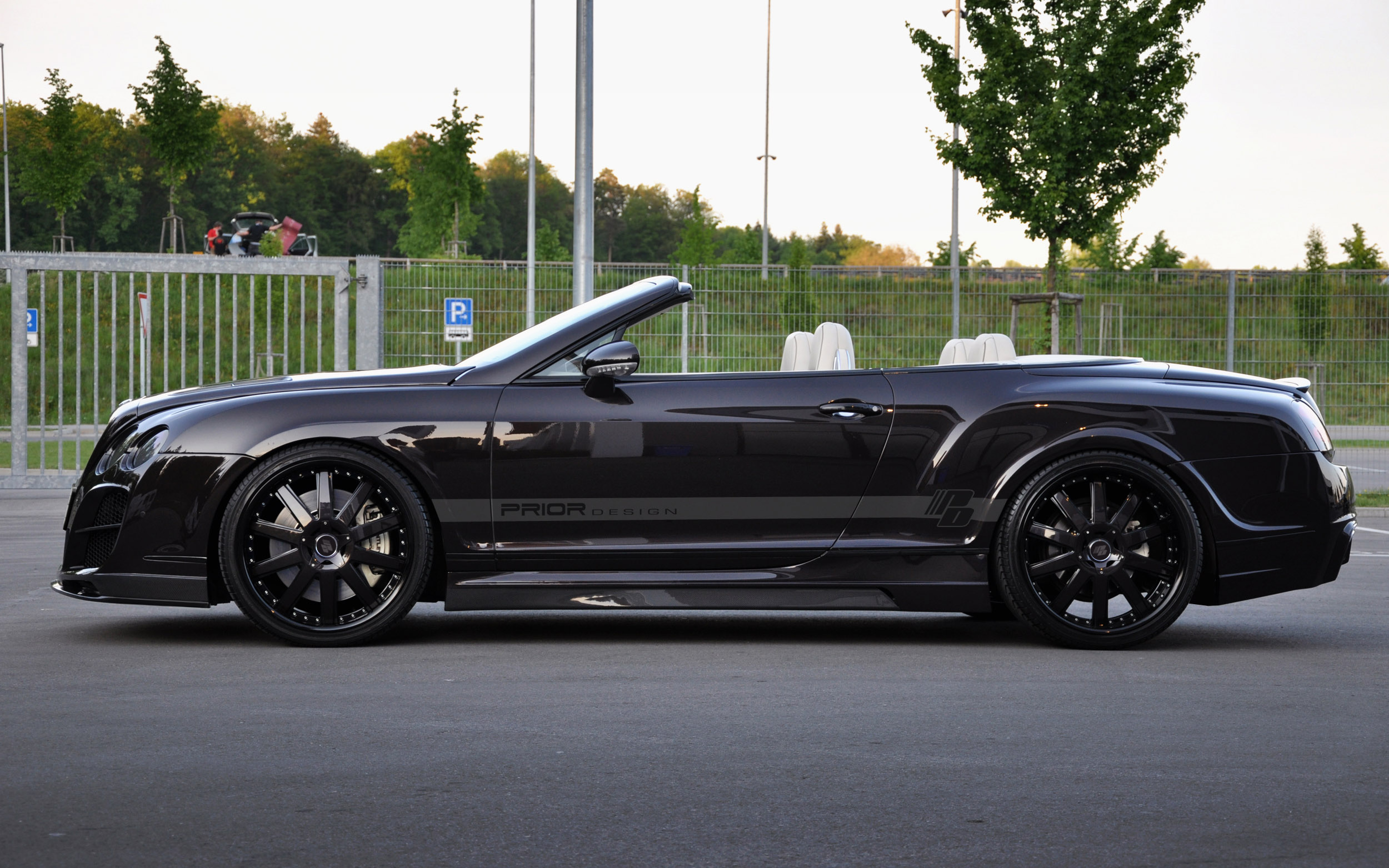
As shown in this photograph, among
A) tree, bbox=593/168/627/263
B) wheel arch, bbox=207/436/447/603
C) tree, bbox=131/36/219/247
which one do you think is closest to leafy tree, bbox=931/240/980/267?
tree, bbox=131/36/219/247

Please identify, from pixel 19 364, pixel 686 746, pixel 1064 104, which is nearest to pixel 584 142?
pixel 1064 104

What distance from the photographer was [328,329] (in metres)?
25.0

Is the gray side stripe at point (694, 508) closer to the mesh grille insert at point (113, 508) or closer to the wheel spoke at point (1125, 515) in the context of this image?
the wheel spoke at point (1125, 515)

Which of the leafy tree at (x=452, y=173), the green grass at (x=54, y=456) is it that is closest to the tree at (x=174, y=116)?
the green grass at (x=54, y=456)

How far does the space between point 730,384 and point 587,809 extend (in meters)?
2.39

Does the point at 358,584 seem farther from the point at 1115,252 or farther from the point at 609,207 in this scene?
the point at 609,207

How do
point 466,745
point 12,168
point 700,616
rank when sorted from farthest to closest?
point 12,168 < point 700,616 < point 466,745

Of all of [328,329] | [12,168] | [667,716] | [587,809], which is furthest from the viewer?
[12,168]

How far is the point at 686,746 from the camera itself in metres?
4.20

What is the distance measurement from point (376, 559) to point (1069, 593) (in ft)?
8.76

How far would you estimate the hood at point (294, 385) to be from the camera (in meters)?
5.64

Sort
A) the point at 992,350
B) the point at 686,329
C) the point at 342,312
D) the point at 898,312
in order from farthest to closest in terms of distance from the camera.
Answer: the point at 898,312
the point at 342,312
the point at 686,329
the point at 992,350

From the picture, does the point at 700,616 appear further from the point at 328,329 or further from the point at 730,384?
the point at 328,329

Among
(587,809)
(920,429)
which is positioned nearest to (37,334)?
(920,429)
